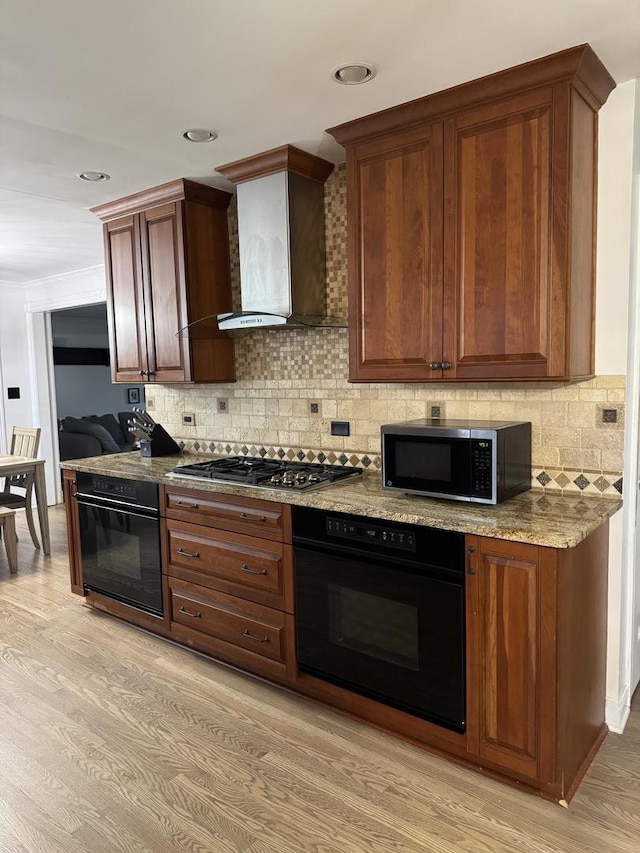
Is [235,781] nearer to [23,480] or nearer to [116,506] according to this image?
[116,506]

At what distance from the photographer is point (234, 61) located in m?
1.99

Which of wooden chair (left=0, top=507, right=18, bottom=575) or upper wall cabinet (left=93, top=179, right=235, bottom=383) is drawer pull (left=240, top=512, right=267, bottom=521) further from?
wooden chair (left=0, top=507, right=18, bottom=575)

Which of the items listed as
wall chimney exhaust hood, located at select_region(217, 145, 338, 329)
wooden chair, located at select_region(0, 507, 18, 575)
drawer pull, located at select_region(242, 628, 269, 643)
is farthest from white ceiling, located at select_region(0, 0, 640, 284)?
wooden chair, located at select_region(0, 507, 18, 575)

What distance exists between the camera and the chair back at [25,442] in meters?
5.27

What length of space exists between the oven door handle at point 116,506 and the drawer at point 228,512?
13 cm

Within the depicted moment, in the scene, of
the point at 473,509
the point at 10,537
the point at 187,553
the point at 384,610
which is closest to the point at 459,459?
the point at 473,509

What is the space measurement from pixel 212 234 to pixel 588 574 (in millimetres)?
2623

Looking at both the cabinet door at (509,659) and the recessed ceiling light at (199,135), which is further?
the recessed ceiling light at (199,135)

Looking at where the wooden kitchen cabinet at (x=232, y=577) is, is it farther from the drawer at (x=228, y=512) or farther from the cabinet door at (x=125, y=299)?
the cabinet door at (x=125, y=299)

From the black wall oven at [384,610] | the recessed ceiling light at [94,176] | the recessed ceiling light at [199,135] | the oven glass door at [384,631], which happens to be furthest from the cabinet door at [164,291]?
the oven glass door at [384,631]

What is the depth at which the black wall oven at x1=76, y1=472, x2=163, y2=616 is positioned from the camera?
3170mm

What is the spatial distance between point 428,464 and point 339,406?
953 millimetres

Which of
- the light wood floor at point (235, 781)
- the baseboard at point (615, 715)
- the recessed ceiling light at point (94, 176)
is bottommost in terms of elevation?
the light wood floor at point (235, 781)

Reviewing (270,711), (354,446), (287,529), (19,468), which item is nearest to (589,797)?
(270,711)
